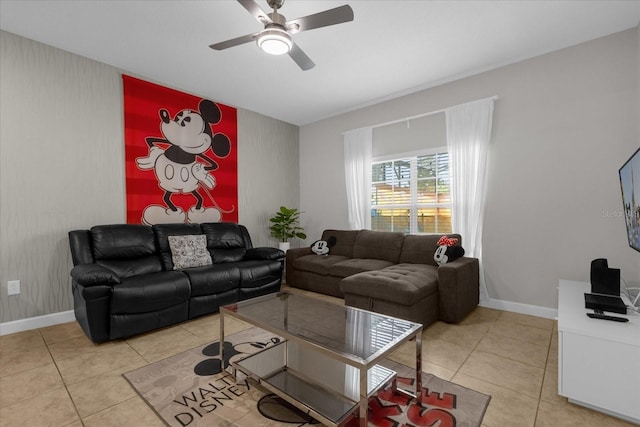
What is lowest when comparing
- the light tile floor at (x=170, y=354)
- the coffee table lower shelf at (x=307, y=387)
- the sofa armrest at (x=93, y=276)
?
the light tile floor at (x=170, y=354)

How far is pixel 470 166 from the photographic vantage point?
346cm

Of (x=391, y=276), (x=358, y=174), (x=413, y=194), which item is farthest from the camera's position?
(x=358, y=174)

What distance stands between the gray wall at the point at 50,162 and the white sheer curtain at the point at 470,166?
390cm

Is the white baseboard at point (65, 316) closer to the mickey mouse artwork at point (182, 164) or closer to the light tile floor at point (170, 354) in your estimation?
the light tile floor at point (170, 354)

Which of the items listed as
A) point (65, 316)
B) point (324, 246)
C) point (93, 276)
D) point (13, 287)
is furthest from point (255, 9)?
point (65, 316)

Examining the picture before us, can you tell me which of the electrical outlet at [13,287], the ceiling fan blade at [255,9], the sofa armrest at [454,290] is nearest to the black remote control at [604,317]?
the sofa armrest at [454,290]

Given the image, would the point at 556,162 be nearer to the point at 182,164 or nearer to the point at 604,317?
the point at 604,317

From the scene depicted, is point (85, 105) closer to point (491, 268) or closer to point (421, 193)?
point (421, 193)

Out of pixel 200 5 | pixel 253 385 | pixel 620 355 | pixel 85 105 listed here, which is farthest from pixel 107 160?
pixel 620 355

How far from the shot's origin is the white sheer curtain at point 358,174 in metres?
4.47

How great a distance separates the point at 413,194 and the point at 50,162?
4130 mm

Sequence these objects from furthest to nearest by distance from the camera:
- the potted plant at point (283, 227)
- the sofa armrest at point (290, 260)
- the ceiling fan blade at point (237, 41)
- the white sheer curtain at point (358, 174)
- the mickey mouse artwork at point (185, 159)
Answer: the potted plant at point (283, 227)
the white sheer curtain at point (358, 174)
the sofa armrest at point (290, 260)
the mickey mouse artwork at point (185, 159)
the ceiling fan blade at point (237, 41)

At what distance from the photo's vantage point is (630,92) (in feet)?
8.61

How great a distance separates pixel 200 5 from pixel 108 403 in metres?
2.82
